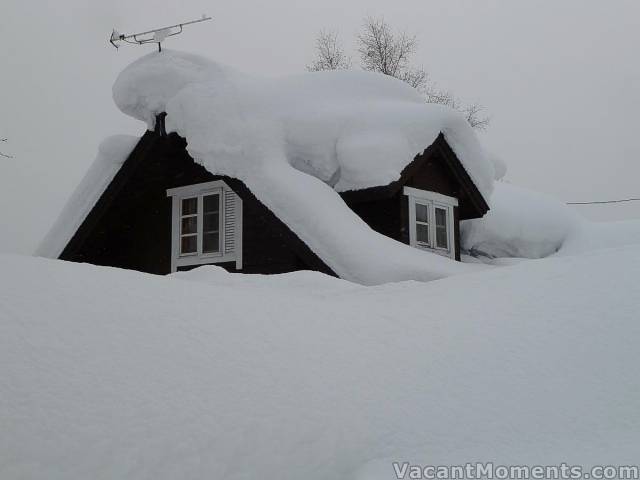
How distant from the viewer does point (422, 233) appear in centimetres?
990

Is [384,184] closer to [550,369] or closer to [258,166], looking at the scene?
[258,166]

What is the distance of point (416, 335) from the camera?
3438mm

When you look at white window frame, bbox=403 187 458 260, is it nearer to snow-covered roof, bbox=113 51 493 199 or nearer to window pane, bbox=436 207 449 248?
window pane, bbox=436 207 449 248

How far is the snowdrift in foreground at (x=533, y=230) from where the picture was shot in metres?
12.4

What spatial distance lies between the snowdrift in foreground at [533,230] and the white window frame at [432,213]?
169cm

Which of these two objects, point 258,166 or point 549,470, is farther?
point 258,166

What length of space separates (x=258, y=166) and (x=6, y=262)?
5.71 meters

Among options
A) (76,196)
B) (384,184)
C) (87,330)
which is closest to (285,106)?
(384,184)

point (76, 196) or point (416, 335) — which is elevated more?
point (76, 196)

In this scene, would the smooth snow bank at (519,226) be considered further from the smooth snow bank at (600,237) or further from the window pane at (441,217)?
the window pane at (441,217)

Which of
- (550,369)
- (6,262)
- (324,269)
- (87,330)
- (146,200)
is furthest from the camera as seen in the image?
(146,200)

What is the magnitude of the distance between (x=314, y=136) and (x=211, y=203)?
207 cm

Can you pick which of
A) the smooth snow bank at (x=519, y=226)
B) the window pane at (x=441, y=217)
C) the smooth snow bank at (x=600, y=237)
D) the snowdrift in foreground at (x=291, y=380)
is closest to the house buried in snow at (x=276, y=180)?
the window pane at (x=441, y=217)

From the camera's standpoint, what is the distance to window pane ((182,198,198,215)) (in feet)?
34.4
